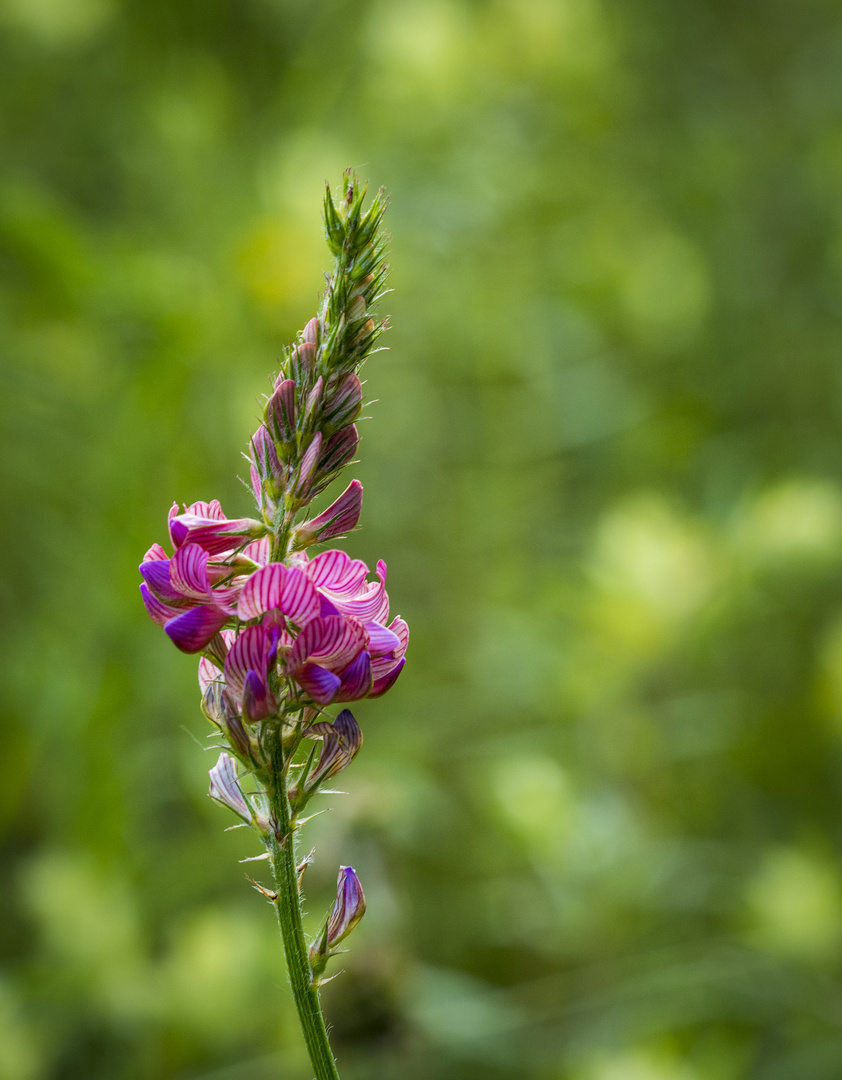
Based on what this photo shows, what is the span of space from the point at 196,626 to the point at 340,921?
0.47ft

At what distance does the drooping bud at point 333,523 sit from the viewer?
0.48 m

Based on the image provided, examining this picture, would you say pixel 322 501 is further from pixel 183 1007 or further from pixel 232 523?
pixel 232 523

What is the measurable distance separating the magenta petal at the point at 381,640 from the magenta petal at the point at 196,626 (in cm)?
6

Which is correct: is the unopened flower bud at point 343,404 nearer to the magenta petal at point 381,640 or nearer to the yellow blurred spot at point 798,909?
the magenta petal at point 381,640

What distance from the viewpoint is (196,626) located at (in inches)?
17.2

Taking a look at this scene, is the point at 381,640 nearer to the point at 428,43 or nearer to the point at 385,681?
the point at 385,681

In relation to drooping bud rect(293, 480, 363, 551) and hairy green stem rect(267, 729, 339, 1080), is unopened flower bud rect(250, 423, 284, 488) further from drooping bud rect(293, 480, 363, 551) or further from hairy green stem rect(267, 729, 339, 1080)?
hairy green stem rect(267, 729, 339, 1080)

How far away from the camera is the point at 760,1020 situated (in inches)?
64.9

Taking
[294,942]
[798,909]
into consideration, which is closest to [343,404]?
[294,942]

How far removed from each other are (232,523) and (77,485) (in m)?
1.32

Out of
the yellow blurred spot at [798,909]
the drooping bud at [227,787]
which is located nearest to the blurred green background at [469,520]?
the yellow blurred spot at [798,909]

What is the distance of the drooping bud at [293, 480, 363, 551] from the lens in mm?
479

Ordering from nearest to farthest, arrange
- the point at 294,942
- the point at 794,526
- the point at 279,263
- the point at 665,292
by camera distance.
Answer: the point at 294,942, the point at 794,526, the point at 279,263, the point at 665,292

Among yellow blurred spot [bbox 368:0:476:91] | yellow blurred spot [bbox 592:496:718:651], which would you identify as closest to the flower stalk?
yellow blurred spot [bbox 592:496:718:651]
